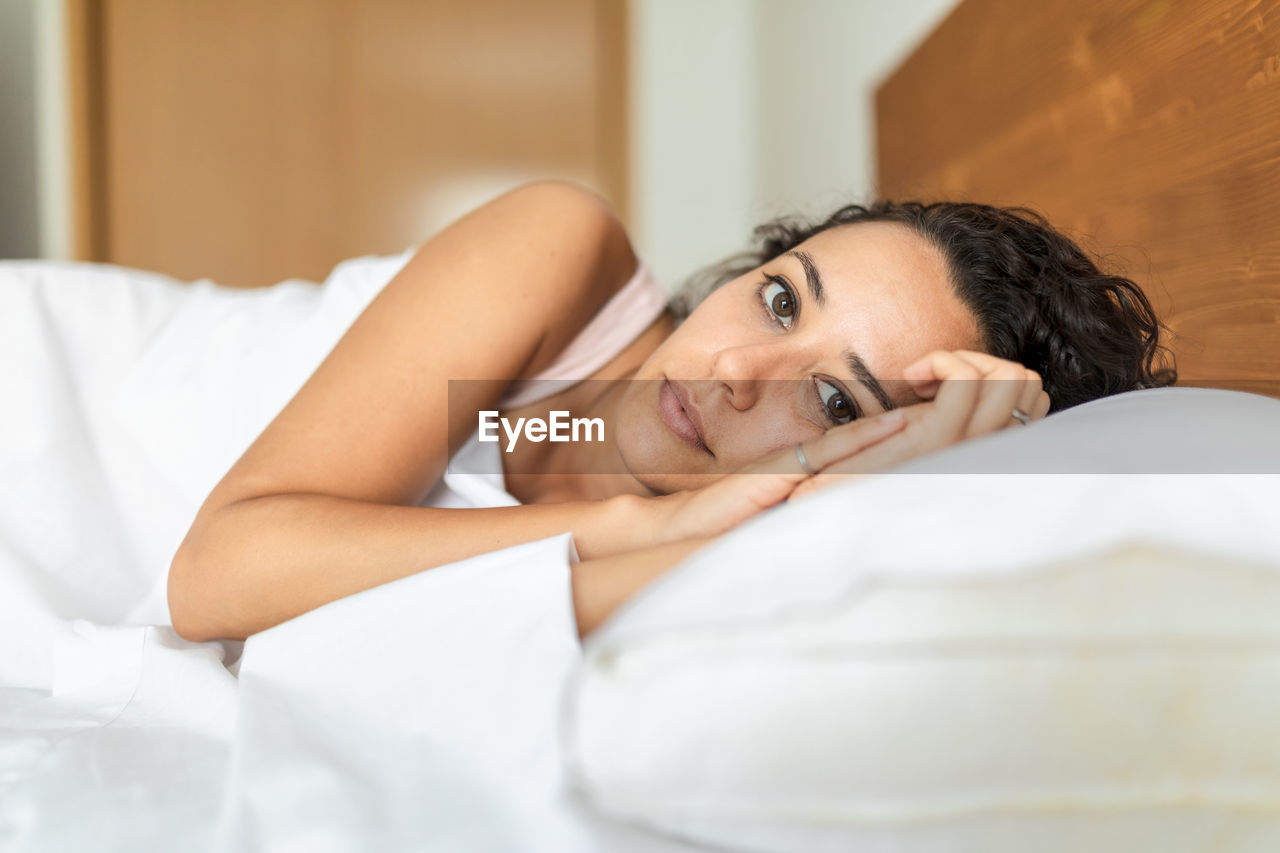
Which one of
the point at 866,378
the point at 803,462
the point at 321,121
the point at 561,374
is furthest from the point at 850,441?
the point at 321,121

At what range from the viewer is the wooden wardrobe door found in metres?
2.70

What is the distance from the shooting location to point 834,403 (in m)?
0.74

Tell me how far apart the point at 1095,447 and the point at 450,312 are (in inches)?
24.2

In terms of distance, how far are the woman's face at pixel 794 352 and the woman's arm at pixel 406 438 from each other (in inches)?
6.7

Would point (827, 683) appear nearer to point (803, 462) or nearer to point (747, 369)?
point (803, 462)

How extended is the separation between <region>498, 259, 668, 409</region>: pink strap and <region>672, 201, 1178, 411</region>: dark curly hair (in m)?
0.38

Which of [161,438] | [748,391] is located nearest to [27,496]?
[161,438]

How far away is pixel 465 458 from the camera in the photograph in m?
0.91

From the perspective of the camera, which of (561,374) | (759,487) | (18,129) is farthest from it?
(18,129)

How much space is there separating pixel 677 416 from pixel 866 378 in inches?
7.7

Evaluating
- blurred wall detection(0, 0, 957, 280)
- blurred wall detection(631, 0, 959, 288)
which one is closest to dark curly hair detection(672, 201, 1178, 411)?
blurred wall detection(0, 0, 957, 280)

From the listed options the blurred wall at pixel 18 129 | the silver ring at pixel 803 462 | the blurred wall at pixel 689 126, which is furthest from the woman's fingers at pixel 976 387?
the blurred wall at pixel 18 129

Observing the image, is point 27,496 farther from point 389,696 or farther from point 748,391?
point 748,391

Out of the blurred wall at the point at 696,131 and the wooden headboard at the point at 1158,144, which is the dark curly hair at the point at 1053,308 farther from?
the blurred wall at the point at 696,131
